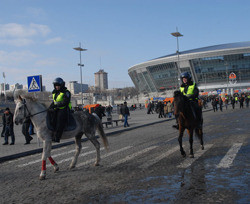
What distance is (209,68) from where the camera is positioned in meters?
110

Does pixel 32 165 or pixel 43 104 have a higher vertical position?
pixel 43 104

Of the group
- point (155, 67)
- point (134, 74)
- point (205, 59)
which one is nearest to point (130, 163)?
point (205, 59)

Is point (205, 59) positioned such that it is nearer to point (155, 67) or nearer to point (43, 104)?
point (155, 67)

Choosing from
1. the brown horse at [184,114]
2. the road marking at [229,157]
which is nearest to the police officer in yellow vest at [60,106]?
the brown horse at [184,114]

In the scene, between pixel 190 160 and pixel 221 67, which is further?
pixel 221 67

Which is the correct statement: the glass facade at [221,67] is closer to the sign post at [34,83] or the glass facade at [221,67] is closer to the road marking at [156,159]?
the sign post at [34,83]

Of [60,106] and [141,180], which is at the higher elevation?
[60,106]

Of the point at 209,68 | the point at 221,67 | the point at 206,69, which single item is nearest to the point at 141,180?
the point at 209,68

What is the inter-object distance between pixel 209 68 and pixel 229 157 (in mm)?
106792

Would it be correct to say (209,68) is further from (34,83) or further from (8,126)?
(34,83)

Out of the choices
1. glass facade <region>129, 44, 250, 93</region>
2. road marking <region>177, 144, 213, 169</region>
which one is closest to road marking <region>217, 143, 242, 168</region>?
road marking <region>177, 144, 213, 169</region>

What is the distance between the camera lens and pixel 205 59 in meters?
109

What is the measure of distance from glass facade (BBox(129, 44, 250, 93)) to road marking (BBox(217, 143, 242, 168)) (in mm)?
100617

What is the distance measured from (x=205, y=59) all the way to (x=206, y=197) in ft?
357
